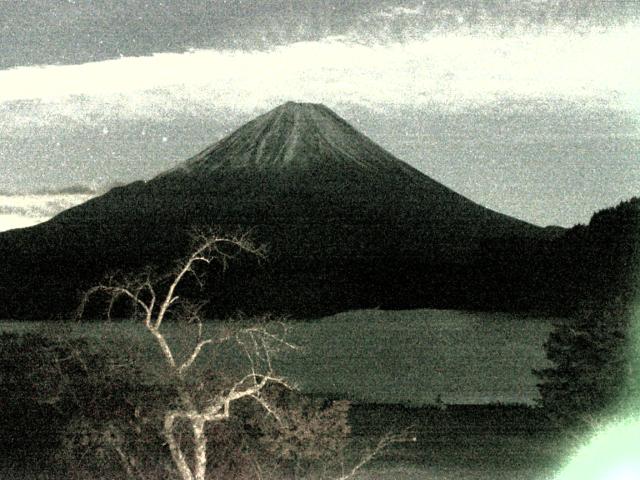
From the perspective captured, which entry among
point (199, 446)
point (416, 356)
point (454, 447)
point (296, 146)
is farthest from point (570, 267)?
point (296, 146)

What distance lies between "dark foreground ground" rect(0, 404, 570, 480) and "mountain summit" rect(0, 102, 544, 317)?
102 feet

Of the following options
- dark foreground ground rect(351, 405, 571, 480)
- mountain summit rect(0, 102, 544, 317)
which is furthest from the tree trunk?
mountain summit rect(0, 102, 544, 317)

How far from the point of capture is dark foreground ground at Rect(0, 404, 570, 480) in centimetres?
1795

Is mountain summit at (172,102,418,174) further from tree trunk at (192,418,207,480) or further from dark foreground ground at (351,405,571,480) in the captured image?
tree trunk at (192,418,207,480)

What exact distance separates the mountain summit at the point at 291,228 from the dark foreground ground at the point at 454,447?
1220 inches

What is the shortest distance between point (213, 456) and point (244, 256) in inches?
2781

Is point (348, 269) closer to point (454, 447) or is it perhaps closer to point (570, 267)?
point (570, 267)

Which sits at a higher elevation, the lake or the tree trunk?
the tree trunk

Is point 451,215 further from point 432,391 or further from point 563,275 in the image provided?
point 432,391

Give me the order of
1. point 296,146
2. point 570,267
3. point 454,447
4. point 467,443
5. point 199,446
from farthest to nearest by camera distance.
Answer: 1. point 296,146
2. point 570,267
3. point 467,443
4. point 454,447
5. point 199,446

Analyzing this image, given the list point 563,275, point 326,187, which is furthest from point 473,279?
point 326,187

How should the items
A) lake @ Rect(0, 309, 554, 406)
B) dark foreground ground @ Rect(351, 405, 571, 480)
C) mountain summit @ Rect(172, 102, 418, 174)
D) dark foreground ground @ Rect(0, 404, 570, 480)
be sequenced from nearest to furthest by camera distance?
dark foreground ground @ Rect(0, 404, 570, 480) < dark foreground ground @ Rect(351, 405, 571, 480) < lake @ Rect(0, 309, 554, 406) < mountain summit @ Rect(172, 102, 418, 174)

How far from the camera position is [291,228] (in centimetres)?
10181

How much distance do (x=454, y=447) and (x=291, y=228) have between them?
81.5 m
